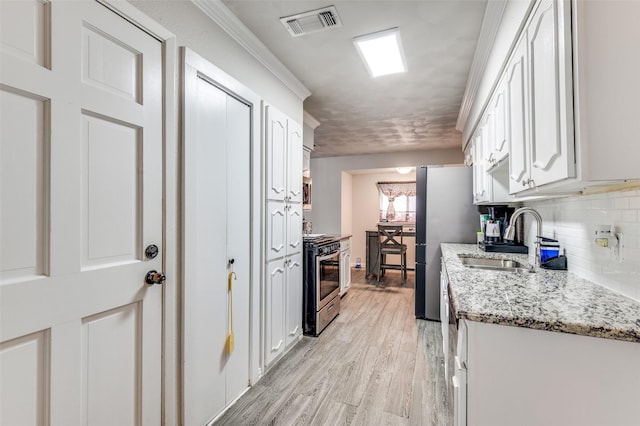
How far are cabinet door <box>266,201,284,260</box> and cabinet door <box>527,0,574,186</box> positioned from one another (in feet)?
5.45

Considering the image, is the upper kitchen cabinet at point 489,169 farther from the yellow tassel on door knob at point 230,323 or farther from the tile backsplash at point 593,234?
the yellow tassel on door knob at point 230,323

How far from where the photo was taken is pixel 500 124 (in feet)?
6.33

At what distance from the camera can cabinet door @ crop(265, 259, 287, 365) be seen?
2.30 m

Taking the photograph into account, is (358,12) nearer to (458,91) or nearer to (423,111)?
(458,91)

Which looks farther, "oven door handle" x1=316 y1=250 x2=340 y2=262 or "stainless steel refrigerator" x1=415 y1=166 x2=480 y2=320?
"stainless steel refrigerator" x1=415 y1=166 x2=480 y2=320

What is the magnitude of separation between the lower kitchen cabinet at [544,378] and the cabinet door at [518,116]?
0.74m

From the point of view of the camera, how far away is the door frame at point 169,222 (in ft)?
4.64

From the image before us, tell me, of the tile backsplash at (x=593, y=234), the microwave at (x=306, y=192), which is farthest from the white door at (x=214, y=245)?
the tile backsplash at (x=593, y=234)

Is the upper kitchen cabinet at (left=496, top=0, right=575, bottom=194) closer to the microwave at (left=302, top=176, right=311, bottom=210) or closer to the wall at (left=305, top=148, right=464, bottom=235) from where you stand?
the microwave at (left=302, top=176, right=311, bottom=210)

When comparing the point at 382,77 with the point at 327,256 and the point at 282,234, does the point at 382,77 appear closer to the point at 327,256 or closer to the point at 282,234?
the point at 282,234

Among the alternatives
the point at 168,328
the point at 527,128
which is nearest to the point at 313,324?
the point at 168,328

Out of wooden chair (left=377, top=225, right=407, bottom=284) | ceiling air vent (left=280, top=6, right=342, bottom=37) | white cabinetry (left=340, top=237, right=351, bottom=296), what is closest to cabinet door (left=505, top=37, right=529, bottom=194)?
ceiling air vent (left=280, top=6, right=342, bottom=37)

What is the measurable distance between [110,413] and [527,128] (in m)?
2.13

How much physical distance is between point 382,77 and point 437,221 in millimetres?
1745
